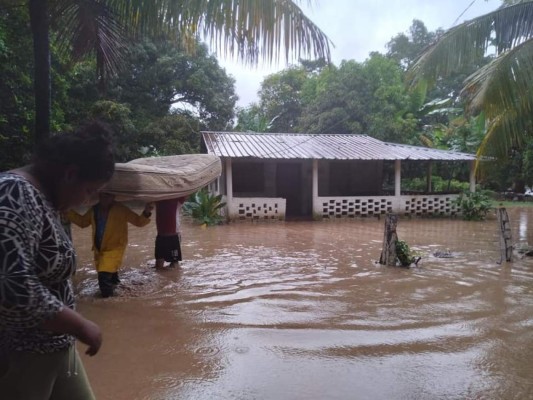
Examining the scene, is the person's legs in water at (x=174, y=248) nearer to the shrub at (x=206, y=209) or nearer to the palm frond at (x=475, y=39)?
the palm frond at (x=475, y=39)

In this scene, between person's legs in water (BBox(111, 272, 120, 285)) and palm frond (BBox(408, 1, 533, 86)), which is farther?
palm frond (BBox(408, 1, 533, 86))

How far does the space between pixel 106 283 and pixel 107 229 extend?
2.17ft

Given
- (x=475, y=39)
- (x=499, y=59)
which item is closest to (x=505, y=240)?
(x=499, y=59)

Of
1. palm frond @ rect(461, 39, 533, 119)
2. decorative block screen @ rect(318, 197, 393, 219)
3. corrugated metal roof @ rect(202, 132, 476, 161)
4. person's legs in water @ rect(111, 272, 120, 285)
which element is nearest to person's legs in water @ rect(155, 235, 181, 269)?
person's legs in water @ rect(111, 272, 120, 285)

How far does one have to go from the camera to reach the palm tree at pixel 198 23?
4715 mm

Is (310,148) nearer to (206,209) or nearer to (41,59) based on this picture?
(206,209)

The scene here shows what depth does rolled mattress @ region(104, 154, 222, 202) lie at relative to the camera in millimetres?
4820

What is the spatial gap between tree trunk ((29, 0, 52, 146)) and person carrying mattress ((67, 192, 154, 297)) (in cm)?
99

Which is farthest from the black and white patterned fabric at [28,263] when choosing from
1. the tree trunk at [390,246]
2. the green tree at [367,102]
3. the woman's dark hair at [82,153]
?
the green tree at [367,102]

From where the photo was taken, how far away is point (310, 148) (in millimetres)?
16031

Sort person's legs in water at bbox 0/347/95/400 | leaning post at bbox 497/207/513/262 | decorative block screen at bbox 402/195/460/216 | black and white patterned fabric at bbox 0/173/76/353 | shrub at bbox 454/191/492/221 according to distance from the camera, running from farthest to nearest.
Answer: decorative block screen at bbox 402/195/460/216
shrub at bbox 454/191/492/221
leaning post at bbox 497/207/513/262
person's legs in water at bbox 0/347/95/400
black and white patterned fabric at bbox 0/173/76/353

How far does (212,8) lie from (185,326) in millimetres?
3219

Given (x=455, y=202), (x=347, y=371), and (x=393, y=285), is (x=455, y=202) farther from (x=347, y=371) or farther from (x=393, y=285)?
(x=347, y=371)

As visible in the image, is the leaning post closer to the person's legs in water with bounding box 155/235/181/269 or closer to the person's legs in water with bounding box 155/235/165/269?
the person's legs in water with bounding box 155/235/181/269
